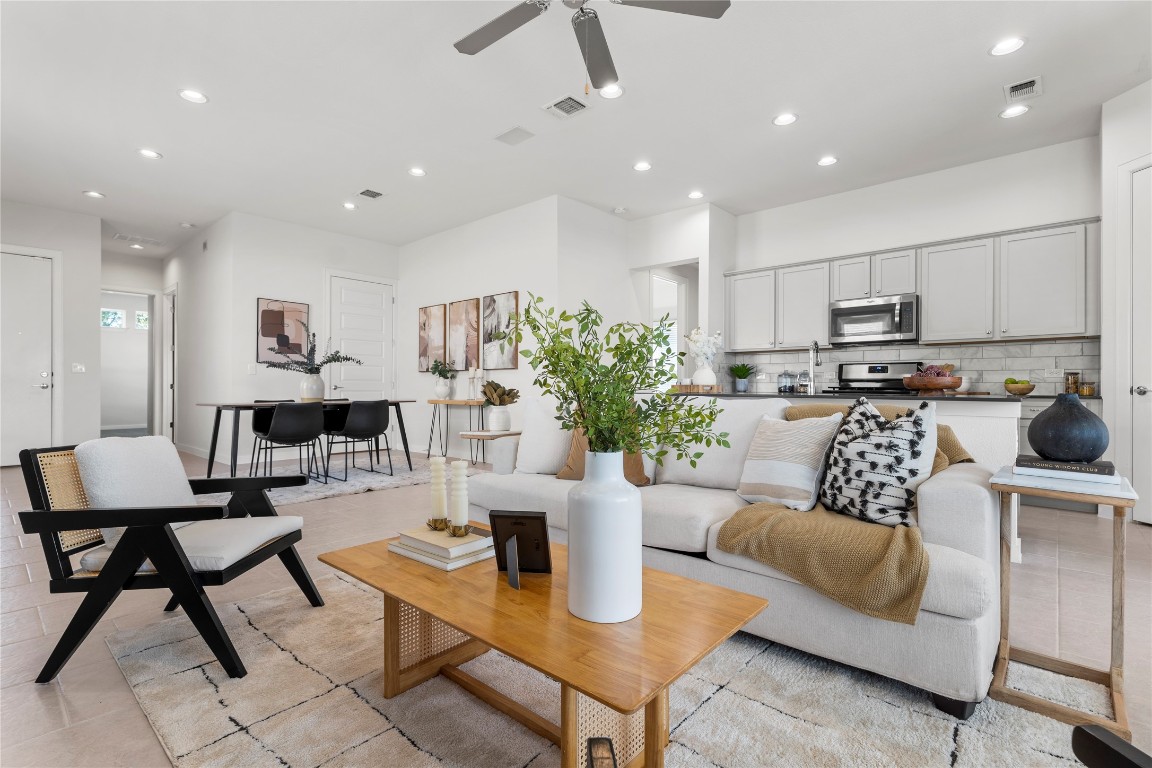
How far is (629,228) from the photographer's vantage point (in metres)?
6.57

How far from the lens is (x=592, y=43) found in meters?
2.58

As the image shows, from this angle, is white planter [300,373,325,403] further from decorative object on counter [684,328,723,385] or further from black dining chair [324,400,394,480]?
decorative object on counter [684,328,723,385]

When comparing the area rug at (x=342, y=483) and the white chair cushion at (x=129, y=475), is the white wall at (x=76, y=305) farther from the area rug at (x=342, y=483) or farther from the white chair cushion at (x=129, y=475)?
the white chair cushion at (x=129, y=475)

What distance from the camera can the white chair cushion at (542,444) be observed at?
3.00 m

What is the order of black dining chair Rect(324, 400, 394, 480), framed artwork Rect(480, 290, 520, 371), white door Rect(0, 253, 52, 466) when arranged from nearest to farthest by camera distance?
black dining chair Rect(324, 400, 394, 480)
white door Rect(0, 253, 52, 466)
framed artwork Rect(480, 290, 520, 371)

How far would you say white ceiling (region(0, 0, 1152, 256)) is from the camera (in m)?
2.99

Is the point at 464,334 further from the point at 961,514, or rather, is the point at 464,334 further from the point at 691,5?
the point at 961,514

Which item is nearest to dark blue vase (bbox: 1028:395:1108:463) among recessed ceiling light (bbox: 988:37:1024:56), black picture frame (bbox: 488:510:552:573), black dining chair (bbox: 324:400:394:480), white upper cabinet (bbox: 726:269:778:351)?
black picture frame (bbox: 488:510:552:573)

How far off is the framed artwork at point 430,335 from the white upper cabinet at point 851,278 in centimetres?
451

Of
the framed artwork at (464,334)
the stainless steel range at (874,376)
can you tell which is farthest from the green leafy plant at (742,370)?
the framed artwork at (464,334)

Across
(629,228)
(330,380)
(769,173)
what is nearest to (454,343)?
(330,380)

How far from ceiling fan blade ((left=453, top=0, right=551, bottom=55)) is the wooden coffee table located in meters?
2.27

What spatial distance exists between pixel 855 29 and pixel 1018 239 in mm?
2691

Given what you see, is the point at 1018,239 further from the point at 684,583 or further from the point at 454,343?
the point at 454,343
